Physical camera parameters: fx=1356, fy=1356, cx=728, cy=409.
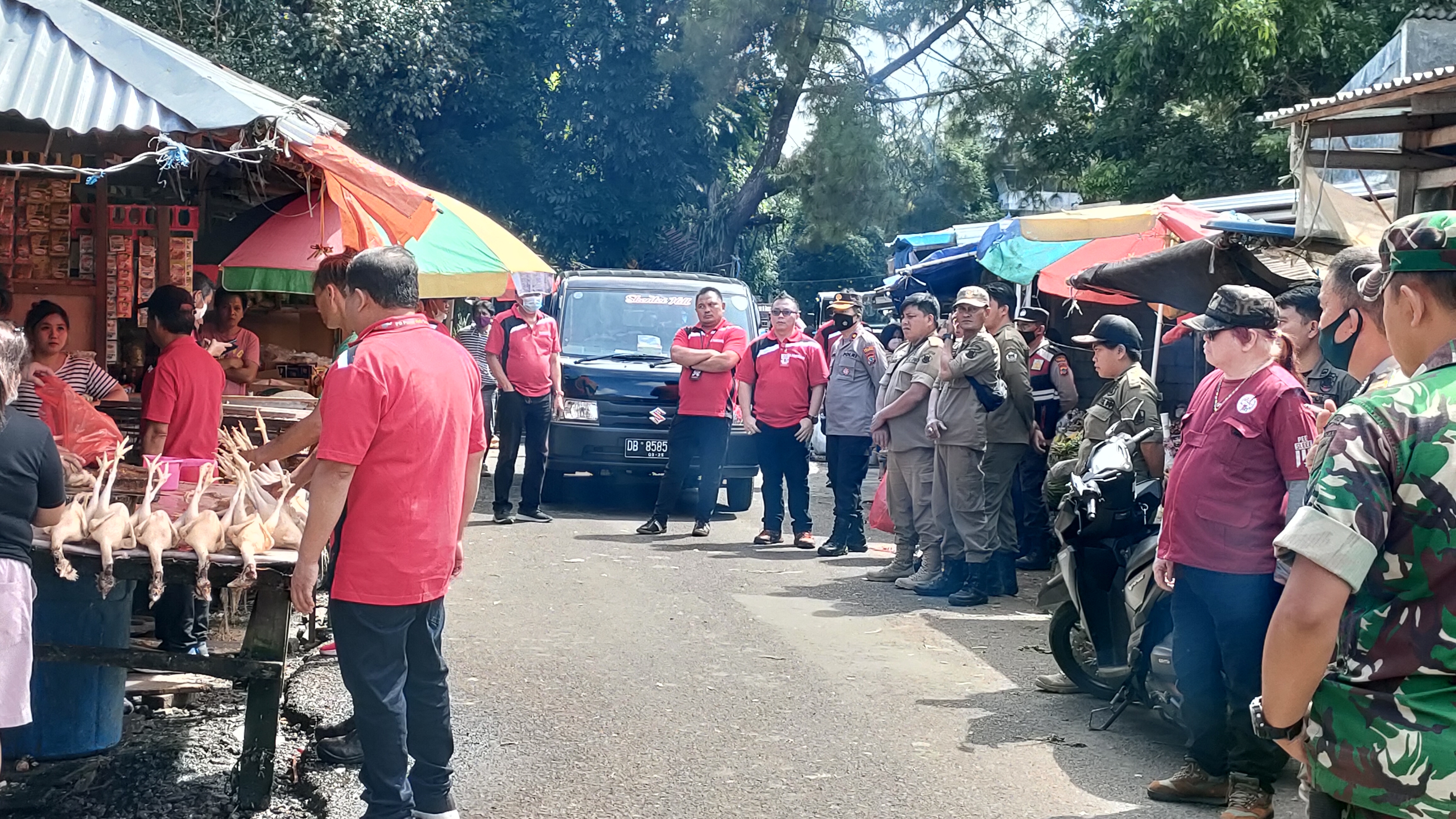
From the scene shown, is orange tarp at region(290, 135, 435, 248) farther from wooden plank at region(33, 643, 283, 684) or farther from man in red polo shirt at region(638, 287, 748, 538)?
man in red polo shirt at region(638, 287, 748, 538)

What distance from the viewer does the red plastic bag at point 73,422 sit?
611cm

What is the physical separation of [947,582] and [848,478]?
187cm

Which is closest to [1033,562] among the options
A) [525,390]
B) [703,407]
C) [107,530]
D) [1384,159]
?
[703,407]

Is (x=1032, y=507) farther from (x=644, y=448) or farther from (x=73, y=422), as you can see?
Answer: (x=73, y=422)

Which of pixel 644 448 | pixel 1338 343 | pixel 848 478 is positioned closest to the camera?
pixel 1338 343

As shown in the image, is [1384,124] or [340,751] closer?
[340,751]

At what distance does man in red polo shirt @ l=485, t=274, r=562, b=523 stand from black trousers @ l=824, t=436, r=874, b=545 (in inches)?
106

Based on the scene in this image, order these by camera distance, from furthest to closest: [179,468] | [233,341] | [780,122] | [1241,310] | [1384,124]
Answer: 1. [780,122]
2. [233,341]
3. [1384,124]
4. [179,468]
5. [1241,310]

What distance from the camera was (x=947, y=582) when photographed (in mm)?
9188

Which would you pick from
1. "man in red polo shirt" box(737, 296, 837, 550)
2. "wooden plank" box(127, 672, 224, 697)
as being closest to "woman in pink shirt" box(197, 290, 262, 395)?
"wooden plank" box(127, 672, 224, 697)

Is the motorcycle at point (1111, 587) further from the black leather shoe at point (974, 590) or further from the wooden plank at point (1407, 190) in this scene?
the wooden plank at point (1407, 190)

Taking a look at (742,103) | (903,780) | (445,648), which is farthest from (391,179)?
(742,103)

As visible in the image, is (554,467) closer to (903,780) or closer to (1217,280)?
(1217,280)

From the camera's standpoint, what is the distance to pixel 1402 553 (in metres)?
2.36
